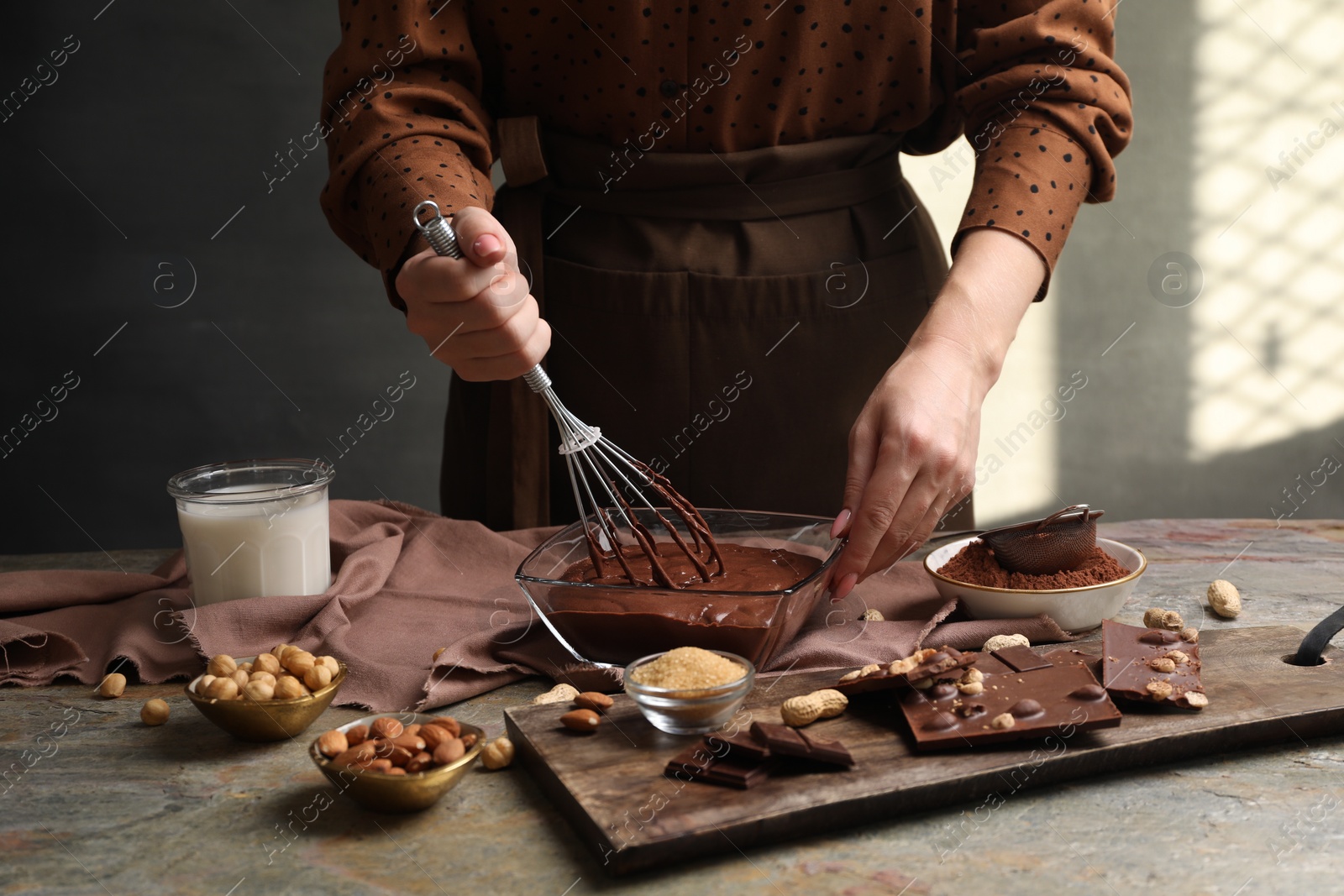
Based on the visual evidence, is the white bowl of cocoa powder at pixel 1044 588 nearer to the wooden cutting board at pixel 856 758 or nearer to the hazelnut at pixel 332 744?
the wooden cutting board at pixel 856 758

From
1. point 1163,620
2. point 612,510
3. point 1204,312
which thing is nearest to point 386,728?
point 612,510

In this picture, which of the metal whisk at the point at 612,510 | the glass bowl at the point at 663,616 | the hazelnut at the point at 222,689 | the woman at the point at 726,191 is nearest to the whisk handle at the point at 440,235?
the metal whisk at the point at 612,510

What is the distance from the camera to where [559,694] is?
956 millimetres

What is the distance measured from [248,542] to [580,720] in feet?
1.57

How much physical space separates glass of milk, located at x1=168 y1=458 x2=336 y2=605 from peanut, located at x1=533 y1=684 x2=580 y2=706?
0.34m

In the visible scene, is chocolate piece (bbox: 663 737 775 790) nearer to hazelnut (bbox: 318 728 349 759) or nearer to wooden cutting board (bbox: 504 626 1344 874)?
wooden cutting board (bbox: 504 626 1344 874)

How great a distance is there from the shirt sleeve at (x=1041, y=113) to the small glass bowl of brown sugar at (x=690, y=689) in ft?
2.01

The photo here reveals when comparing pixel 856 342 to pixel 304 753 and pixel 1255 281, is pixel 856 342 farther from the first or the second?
pixel 1255 281

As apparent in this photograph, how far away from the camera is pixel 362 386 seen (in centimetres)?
339

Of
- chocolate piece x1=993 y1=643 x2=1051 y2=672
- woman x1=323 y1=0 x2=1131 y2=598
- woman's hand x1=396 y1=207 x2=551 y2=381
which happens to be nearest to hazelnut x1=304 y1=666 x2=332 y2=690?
woman's hand x1=396 y1=207 x2=551 y2=381

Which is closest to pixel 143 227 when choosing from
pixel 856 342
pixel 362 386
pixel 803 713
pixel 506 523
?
pixel 362 386

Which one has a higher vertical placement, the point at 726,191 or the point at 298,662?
the point at 726,191

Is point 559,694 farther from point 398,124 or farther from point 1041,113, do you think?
point 1041,113

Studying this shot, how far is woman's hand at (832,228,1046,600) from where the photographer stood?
1.06 meters
